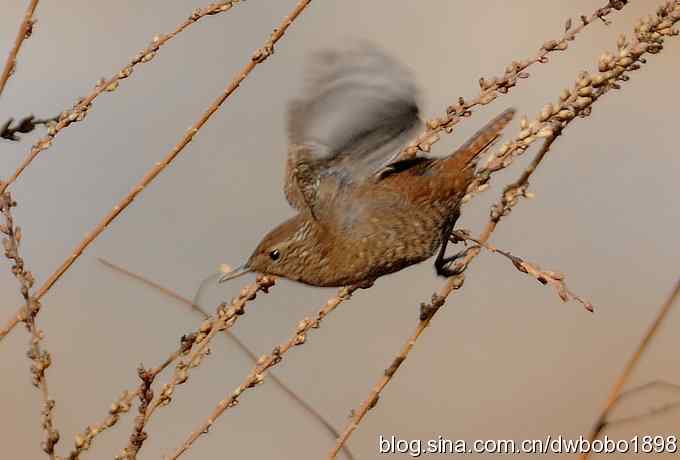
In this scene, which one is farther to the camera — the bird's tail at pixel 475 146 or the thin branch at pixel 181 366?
the bird's tail at pixel 475 146

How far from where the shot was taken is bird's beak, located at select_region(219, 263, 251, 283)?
1576mm

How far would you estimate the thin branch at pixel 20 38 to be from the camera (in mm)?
1188

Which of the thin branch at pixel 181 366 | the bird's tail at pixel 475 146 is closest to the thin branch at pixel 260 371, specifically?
the thin branch at pixel 181 366

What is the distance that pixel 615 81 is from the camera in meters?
1.28

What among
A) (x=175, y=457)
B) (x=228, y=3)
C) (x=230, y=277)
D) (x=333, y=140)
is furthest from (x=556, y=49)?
(x=175, y=457)

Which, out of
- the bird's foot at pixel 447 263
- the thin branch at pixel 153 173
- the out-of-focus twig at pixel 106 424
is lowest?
the bird's foot at pixel 447 263

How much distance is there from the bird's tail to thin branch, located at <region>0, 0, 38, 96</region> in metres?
0.84

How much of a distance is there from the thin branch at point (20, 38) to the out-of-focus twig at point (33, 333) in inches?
6.9

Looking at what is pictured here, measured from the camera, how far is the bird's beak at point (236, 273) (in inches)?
62.1

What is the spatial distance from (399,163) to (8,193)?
727 mm

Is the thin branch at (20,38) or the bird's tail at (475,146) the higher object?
the thin branch at (20,38)

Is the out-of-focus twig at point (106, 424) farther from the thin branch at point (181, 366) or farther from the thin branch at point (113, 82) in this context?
the thin branch at point (113, 82)

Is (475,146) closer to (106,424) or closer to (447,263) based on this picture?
(447,263)

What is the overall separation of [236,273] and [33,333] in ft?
1.74
